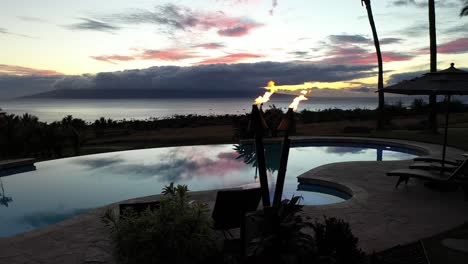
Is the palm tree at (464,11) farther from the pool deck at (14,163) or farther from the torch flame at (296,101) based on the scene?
the pool deck at (14,163)

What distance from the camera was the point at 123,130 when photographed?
28422 millimetres

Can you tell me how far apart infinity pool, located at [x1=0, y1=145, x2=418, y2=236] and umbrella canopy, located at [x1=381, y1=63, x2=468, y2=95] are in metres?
3.35

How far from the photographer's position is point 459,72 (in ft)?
26.2

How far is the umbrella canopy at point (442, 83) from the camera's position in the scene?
7.55 metres

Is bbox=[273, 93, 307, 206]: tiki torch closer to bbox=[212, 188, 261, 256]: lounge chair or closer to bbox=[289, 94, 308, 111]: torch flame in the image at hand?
bbox=[289, 94, 308, 111]: torch flame

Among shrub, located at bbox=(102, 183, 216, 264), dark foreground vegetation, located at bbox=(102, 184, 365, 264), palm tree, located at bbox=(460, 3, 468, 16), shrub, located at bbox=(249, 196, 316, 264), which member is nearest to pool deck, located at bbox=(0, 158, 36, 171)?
dark foreground vegetation, located at bbox=(102, 184, 365, 264)

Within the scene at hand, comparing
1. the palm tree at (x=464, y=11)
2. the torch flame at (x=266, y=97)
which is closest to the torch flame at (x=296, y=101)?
the torch flame at (x=266, y=97)

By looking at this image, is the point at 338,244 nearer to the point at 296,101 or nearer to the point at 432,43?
the point at 296,101

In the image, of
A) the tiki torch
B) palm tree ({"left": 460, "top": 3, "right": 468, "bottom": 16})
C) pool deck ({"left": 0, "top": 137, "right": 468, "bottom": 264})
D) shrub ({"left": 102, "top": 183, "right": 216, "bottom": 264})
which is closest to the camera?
the tiki torch

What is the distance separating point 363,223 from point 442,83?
154 inches

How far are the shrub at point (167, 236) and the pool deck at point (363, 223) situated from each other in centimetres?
119

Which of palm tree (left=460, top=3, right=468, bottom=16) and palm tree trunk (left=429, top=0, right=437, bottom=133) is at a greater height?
palm tree (left=460, top=3, right=468, bottom=16)

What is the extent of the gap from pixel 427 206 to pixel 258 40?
57.8ft

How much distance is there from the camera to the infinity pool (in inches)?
364
